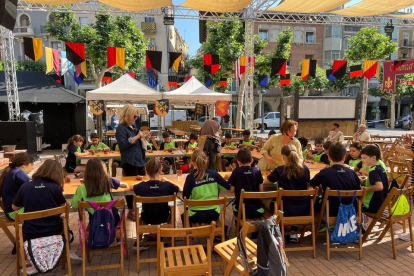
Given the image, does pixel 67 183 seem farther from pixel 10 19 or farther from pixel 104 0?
pixel 104 0

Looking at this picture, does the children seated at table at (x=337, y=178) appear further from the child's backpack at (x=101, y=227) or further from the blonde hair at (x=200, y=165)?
the child's backpack at (x=101, y=227)

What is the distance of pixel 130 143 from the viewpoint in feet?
14.7

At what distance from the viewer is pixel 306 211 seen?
361 centimetres

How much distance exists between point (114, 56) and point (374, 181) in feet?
30.4

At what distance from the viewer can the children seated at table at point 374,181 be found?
11.7ft

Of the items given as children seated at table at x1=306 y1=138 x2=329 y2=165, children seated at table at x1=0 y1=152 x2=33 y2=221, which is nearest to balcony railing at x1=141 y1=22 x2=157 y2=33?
children seated at table at x1=306 y1=138 x2=329 y2=165

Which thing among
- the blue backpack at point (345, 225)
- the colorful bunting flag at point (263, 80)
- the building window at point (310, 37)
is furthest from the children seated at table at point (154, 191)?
the building window at point (310, 37)

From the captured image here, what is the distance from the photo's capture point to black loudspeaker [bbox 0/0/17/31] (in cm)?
439

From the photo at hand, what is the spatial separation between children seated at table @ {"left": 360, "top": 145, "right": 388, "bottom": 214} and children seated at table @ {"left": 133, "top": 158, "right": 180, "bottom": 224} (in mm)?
2402

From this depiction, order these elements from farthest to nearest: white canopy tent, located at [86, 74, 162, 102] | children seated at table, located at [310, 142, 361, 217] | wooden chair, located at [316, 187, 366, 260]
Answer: white canopy tent, located at [86, 74, 162, 102], children seated at table, located at [310, 142, 361, 217], wooden chair, located at [316, 187, 366, 260]

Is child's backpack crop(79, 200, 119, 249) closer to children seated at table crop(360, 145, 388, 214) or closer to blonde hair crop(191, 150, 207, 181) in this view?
blonde hair crop(191, 150, 207, 181)

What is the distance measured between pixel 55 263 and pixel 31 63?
96.6 ft

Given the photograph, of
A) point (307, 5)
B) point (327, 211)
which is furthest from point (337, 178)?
point (307, 5)

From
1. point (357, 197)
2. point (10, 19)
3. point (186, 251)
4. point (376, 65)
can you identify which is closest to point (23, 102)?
point (10, 19)
